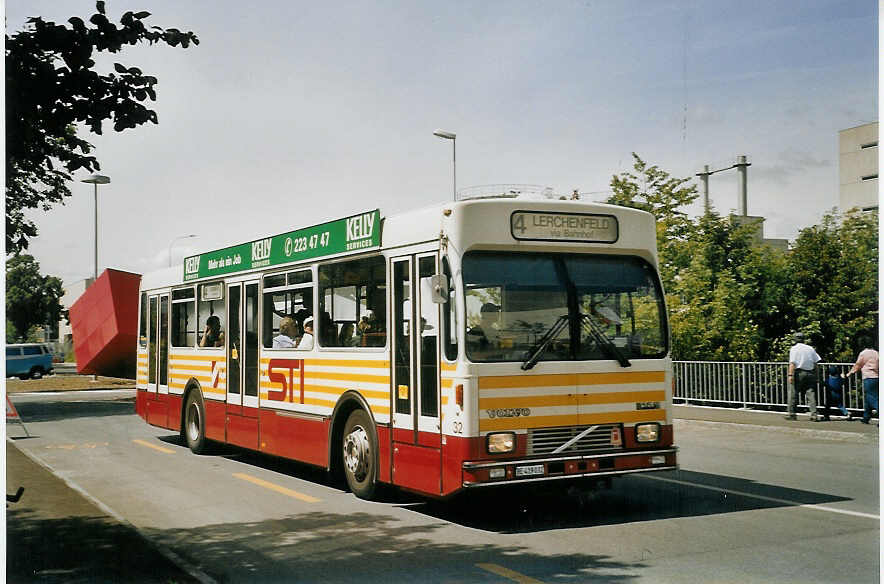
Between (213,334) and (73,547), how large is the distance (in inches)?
272

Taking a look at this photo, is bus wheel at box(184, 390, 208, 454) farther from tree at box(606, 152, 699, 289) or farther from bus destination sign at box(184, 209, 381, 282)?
tree at box(606, 152, 699, 289)

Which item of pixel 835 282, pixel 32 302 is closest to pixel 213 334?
pixel 835 282

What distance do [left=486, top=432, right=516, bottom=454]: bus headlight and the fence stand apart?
12.4 m

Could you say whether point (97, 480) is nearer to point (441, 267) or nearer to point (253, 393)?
point (253, 393)

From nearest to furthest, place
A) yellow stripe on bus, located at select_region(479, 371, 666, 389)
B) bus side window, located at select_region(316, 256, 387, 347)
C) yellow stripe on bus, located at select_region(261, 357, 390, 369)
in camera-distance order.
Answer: yellow stripe on bus, located at select_region(479, 371, 666, 389), yellow stripe on bus, located at select_region(261, 357, 390, 369), bus side window, located at select_region(316, 256, 387, 347)

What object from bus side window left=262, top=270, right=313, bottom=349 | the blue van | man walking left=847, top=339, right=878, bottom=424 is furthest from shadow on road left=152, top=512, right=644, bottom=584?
the blue van

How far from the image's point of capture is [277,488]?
11273 mm

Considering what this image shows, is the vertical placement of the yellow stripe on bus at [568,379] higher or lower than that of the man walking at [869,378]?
higher

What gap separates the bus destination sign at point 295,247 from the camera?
33.8ft

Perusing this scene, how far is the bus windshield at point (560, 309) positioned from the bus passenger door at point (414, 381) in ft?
1.72

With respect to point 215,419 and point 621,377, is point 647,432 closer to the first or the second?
point 621,377

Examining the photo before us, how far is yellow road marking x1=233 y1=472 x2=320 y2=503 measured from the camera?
1036 cm

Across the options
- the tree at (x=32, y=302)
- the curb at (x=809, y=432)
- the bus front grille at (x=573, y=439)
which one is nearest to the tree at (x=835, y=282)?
the curb at (x=809, y=432)

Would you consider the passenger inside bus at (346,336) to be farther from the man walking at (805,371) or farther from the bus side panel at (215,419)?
the man walking at (805,371)
